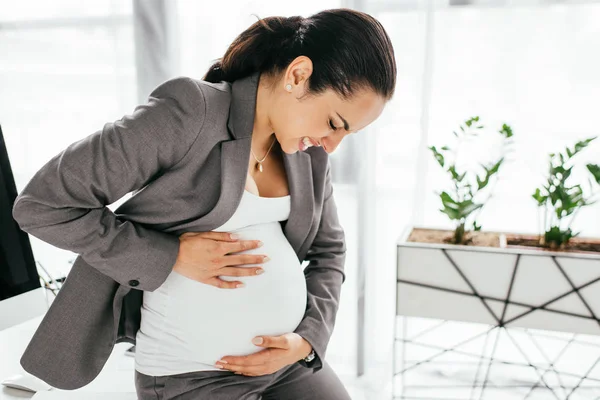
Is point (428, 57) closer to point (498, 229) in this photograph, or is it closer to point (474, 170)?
point (474, 170)

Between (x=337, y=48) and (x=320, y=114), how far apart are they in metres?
0.12

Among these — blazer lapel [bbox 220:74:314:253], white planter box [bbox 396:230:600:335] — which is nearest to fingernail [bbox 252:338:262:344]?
blazer lapel [bbox 220:74:314:253]

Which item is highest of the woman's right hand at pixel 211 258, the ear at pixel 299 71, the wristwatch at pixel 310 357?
the ear at pixel 299 71

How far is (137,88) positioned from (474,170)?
1.19m

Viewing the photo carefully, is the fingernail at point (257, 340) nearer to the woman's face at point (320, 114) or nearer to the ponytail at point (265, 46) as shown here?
the woman's face at point (320, 114)

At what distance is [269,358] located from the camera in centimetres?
100

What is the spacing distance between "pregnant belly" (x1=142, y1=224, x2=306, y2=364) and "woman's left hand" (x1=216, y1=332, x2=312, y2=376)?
2 cm

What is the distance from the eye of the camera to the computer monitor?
106 cm

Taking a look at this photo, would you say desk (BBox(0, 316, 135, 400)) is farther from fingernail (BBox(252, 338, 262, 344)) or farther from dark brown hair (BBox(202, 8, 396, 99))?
dark brown hair (BBox(202, 8, 396, 99))

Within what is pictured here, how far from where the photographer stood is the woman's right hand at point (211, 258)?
95 cm

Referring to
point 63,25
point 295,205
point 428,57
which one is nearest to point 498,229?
point 428,57

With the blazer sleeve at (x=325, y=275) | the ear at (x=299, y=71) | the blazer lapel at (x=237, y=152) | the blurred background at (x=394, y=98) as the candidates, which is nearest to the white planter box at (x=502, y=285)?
the blurred background at (x=394, y=98)

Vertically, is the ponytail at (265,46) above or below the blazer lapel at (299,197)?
above

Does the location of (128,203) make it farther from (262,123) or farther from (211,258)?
(262,123)
